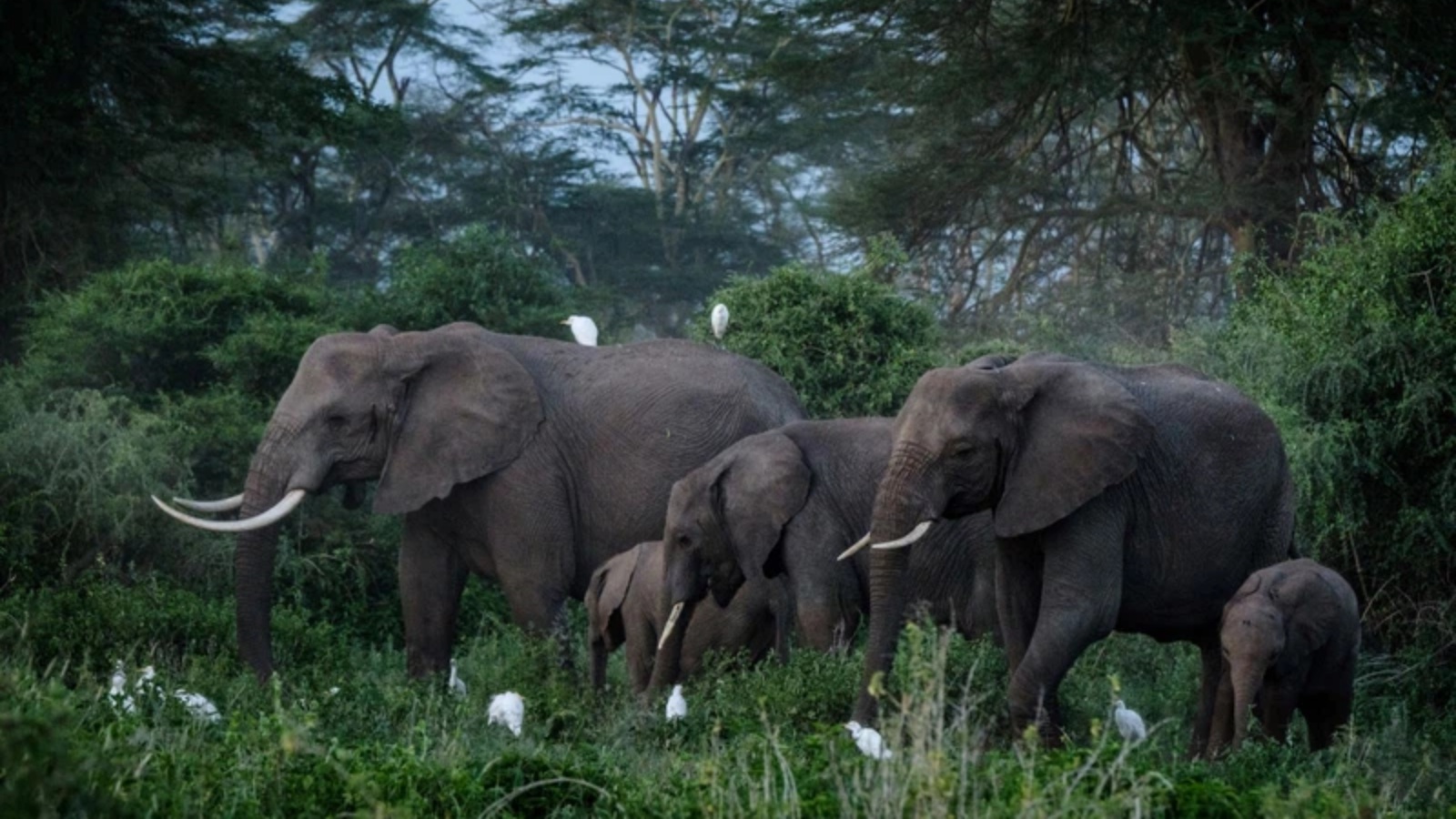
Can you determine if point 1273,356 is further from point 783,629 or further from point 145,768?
point 145,768

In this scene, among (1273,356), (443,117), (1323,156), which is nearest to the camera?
(1273,356)

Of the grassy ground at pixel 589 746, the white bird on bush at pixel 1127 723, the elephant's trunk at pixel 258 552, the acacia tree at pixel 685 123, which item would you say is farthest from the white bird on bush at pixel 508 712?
the acacia tree at pixel 685 123

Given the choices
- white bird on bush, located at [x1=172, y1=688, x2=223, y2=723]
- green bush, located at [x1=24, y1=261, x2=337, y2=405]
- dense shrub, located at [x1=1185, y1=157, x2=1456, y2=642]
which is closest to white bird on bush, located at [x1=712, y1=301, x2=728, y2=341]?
green bush, located at [x1=24, y1=261, x2=337, y2=405]

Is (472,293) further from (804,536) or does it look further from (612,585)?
(804,536)

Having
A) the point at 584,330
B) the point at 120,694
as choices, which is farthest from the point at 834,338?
the point at 120,694

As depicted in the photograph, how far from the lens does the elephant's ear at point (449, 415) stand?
11.3 metres

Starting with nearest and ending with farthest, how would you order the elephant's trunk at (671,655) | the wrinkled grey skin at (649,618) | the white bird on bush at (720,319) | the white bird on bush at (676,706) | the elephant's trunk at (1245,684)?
the white bird on bush at (676,706) < the elephant's trunk at (1245,684) < the elephant's trunk at (671,655) < the wrinkled grey skin at (649,618) < the white bird on bush at (720,319)

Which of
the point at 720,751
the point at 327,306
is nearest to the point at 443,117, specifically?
the point at 327,306

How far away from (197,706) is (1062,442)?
3.56m

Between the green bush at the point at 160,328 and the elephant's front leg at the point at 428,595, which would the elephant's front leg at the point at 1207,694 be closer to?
the elephant's front leg at the point at 428,595

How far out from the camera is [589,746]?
8.09m

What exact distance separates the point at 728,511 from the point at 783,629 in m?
0.69

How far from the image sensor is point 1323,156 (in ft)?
67.7

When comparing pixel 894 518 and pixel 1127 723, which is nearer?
pixel 894 518
